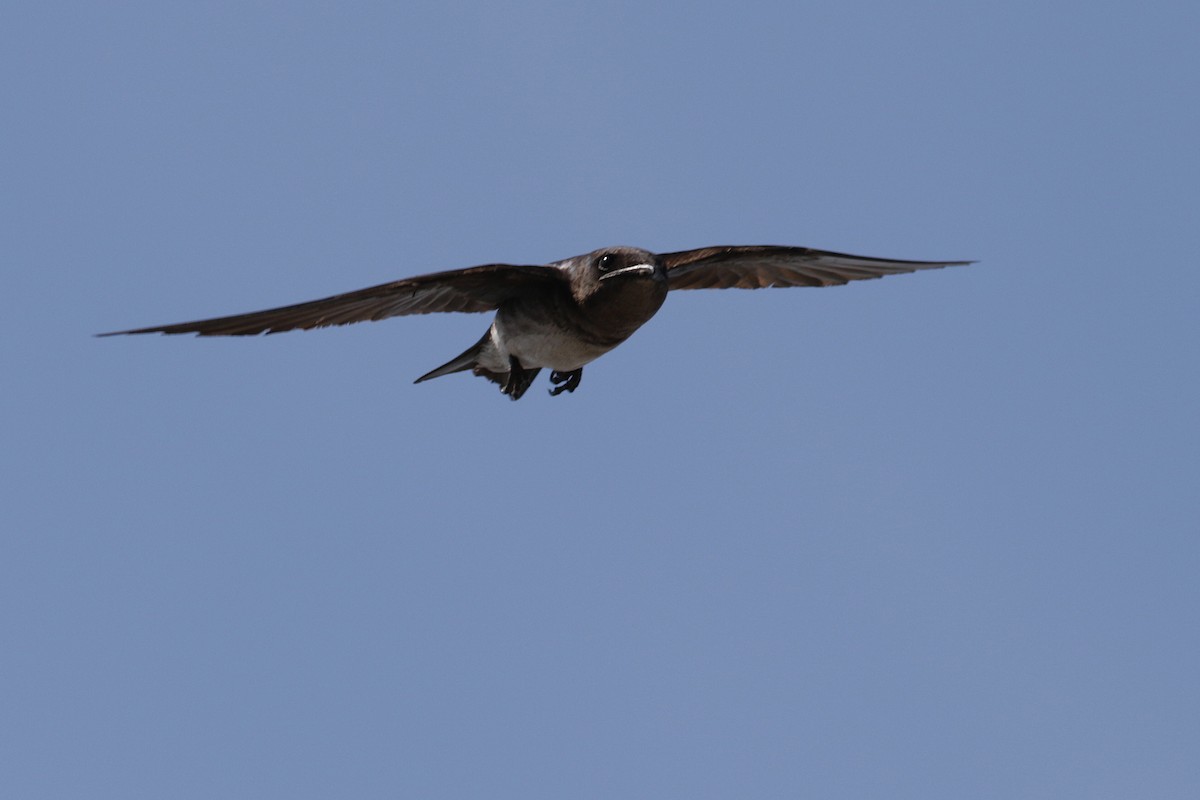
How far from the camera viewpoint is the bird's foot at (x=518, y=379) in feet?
48.1

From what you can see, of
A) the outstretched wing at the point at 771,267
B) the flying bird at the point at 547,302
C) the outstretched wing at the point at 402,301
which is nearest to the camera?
the outstretched wing at the point at 402,301

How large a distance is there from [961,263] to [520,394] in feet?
14.1

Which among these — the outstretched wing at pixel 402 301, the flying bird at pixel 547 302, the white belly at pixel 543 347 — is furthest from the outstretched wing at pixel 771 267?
the outstretched wing at pixel 402 301

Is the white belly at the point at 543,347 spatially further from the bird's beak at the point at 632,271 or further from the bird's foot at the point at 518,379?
the bird's beak at the point at 632,271

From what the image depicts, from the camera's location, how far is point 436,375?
15508 mm

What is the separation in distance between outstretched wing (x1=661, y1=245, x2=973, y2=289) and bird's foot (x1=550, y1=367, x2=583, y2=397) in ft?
4.33

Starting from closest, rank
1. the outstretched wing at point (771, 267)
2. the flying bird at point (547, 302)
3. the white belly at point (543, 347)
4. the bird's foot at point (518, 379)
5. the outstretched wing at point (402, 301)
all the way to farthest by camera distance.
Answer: the outstretched wing at point (402, 301)
the flying bird at point (547, 302)
the white belly at point (543, 347)
the bird's foot at point (518, 379)
the outstretched wing at point (771, 267)

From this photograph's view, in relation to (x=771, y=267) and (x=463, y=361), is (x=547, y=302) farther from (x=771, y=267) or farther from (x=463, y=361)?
(x=771, y=267)

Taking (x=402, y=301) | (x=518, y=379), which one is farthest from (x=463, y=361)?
(x=402, y=301)

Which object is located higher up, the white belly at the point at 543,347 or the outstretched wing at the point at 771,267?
the outstretched wing at the point at 771,267

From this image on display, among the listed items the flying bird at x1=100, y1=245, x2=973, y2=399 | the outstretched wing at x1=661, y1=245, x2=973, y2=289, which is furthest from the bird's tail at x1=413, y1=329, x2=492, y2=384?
the outstretched wing at x1=661, y1=245, x2=973, y2=289

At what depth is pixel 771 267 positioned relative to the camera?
1562cm

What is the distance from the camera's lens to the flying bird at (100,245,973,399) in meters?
12.5

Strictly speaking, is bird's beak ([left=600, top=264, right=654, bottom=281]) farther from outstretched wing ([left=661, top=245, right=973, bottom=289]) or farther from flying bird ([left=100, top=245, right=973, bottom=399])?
outstretched wing ([left=661, top=245, right=973, bottom=289])
